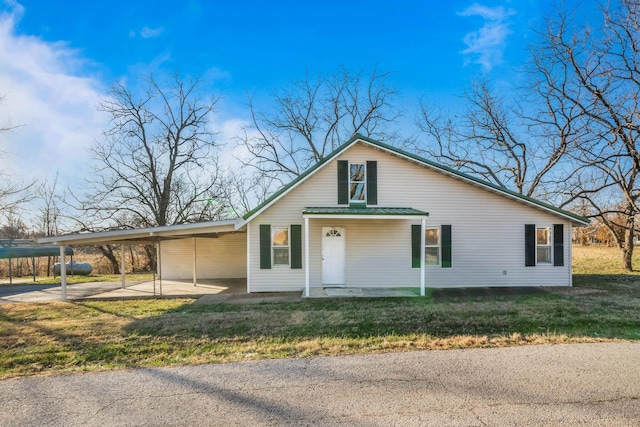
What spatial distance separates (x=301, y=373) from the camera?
4.42 meters

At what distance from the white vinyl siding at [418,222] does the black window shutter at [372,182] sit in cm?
14

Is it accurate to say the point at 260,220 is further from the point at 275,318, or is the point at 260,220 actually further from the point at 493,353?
the point at 493,353

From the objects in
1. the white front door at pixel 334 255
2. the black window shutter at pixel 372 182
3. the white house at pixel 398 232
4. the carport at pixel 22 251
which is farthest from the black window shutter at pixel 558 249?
the carport at pixel 22 251

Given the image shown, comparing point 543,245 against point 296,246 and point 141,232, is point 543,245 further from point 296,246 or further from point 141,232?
point 141,232

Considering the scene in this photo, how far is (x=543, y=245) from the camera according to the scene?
41.3ft

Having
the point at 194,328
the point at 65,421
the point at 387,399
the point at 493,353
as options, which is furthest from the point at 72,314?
the point at 493,353

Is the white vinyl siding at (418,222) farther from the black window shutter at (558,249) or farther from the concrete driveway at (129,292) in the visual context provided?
the concrete driveway at (129,292)

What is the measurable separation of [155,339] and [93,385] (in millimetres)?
2060

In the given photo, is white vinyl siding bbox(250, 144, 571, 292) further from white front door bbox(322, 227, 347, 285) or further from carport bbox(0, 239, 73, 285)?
carport bbox(0, 239, 73, 285)

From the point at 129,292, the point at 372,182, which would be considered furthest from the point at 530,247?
the point at 129,292

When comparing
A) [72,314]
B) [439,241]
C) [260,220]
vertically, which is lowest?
[72,314]

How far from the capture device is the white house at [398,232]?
1184 centimetres

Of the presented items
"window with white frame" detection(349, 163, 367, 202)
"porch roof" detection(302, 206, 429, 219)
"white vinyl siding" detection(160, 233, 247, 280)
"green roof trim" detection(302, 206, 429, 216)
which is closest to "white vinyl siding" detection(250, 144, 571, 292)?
"window with white frame" detection(349, 163, 367, 202)

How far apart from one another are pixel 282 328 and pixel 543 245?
1061cm
